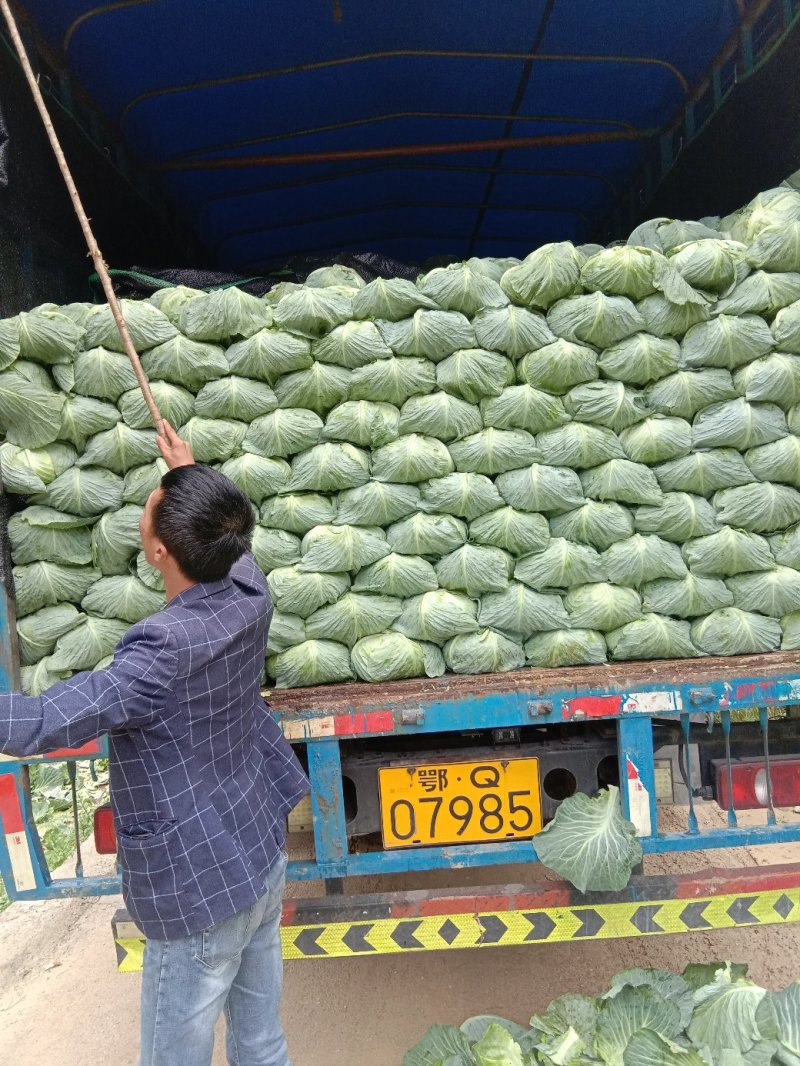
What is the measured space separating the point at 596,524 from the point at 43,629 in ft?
5.52

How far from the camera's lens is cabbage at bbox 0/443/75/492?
203 cm

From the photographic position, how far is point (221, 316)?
2133 mm

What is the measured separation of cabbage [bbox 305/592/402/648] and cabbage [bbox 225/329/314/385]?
0.73 meters

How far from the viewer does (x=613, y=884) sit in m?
1.84

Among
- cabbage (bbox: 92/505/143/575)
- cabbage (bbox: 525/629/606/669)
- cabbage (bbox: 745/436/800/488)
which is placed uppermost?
cabbage (bbox: 745/436/800/488)

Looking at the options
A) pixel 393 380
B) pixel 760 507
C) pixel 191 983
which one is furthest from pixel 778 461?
pixel 191 983

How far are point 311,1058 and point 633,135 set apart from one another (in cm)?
417

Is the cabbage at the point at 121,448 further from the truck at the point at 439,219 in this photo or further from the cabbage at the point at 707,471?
the cabbage at the point at 707,471

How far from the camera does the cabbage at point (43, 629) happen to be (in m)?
2.07

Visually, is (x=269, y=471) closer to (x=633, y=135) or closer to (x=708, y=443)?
(x=708, y=443)

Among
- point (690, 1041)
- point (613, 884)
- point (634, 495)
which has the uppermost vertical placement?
point (634, 495)

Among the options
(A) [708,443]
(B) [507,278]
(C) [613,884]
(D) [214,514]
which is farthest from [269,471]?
(C) [613,884]

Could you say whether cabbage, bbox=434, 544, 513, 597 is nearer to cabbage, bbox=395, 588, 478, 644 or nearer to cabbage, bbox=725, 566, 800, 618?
cabbage, bbox=395, 588, 478, 644

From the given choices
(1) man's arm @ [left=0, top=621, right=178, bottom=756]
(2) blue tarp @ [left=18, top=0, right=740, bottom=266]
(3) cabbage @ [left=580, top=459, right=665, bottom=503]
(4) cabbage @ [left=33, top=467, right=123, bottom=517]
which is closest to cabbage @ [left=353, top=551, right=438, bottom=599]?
(3) cabbage @ [left=580, top=459, right=665, bottom=503]
